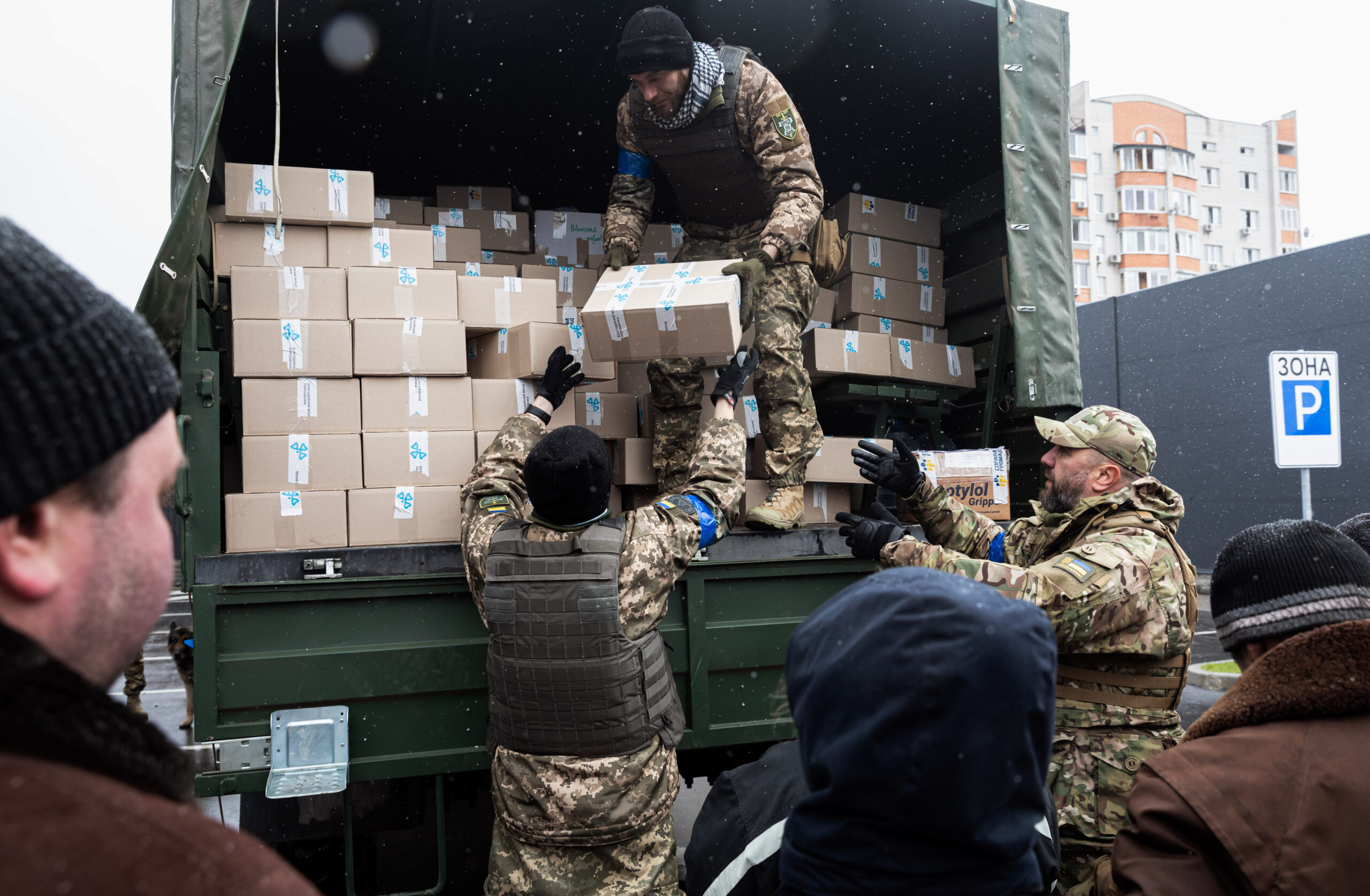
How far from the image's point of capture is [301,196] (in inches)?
117

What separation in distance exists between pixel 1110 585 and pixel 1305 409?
13.7ft

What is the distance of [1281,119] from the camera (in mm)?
45000

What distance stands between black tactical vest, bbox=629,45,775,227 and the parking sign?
3.45 metres

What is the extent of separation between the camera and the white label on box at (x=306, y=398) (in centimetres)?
280

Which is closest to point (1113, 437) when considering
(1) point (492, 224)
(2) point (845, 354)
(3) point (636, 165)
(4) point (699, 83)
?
(2) point (845, 354)

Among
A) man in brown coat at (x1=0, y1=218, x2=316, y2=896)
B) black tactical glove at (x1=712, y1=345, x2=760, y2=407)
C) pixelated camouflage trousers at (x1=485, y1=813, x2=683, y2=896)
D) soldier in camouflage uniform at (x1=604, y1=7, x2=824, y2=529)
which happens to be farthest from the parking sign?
man in brown coat at (x1=0, y1=218, x2=316, y2=896)

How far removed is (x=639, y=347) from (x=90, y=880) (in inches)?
102

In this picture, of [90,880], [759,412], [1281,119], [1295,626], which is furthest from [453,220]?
[1281,119]

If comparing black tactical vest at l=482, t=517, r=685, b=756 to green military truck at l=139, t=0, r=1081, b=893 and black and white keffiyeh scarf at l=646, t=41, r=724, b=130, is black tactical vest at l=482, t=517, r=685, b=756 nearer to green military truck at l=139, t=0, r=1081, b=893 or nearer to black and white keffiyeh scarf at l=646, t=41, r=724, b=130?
green military truck at l=139, t=0, r=1081, b=893

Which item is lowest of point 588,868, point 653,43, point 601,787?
point 588,868

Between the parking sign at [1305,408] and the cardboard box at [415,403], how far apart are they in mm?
4642

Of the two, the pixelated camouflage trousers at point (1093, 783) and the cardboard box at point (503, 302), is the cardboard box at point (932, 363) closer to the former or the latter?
the cardboard box at point (503, 302)

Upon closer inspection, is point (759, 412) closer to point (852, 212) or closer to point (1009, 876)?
point (852, 212)

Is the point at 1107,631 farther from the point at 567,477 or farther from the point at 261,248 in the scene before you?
the point at 261,248
